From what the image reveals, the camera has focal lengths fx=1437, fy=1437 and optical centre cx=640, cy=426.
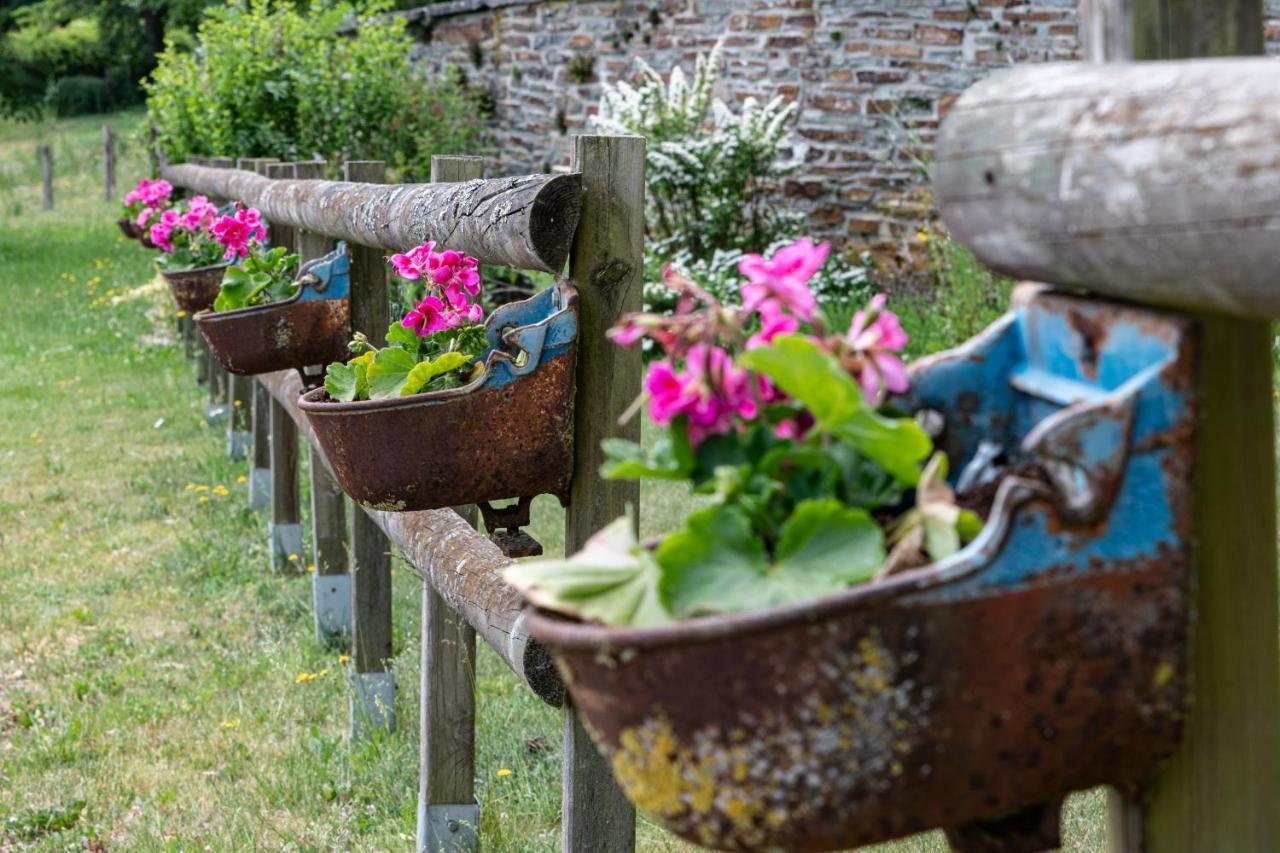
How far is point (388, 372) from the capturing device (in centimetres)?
234

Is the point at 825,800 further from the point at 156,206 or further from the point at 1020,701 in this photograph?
the point at 156,206

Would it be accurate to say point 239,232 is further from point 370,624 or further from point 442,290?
point 442,290

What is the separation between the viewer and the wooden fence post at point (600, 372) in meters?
2.20

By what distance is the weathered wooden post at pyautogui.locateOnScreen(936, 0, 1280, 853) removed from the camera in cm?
95

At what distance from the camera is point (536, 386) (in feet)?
7.29

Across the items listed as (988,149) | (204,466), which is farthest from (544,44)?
(988,149)

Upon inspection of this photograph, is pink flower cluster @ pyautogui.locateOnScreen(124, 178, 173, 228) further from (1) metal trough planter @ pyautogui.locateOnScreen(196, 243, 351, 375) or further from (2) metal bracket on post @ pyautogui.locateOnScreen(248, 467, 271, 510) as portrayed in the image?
(1) metal trough planter @ pyautogui.locateOnScreen(196, 243, 351, 375)

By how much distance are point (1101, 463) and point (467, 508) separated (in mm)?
2380

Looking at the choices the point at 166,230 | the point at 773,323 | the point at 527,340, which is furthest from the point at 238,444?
the point at 773,323

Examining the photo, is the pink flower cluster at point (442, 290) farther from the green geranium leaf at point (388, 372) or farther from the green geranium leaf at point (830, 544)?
the green geranium leaf at point (830, 544)

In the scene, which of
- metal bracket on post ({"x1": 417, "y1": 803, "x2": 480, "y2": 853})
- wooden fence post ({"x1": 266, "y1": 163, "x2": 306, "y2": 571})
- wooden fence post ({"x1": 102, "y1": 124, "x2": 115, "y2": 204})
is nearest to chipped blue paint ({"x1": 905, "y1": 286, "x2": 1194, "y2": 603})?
metal bracket on post ({"x1": 417, "y1": 803, "x2": 480, "y2": 853})

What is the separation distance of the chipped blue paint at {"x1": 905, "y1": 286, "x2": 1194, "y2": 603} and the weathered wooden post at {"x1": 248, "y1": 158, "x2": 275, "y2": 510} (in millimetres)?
5679

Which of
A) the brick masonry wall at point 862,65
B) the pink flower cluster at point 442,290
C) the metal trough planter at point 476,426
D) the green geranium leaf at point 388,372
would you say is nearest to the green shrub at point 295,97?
the brick masonry wall at point 862,65

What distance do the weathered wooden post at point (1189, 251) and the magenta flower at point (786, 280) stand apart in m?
0.13
